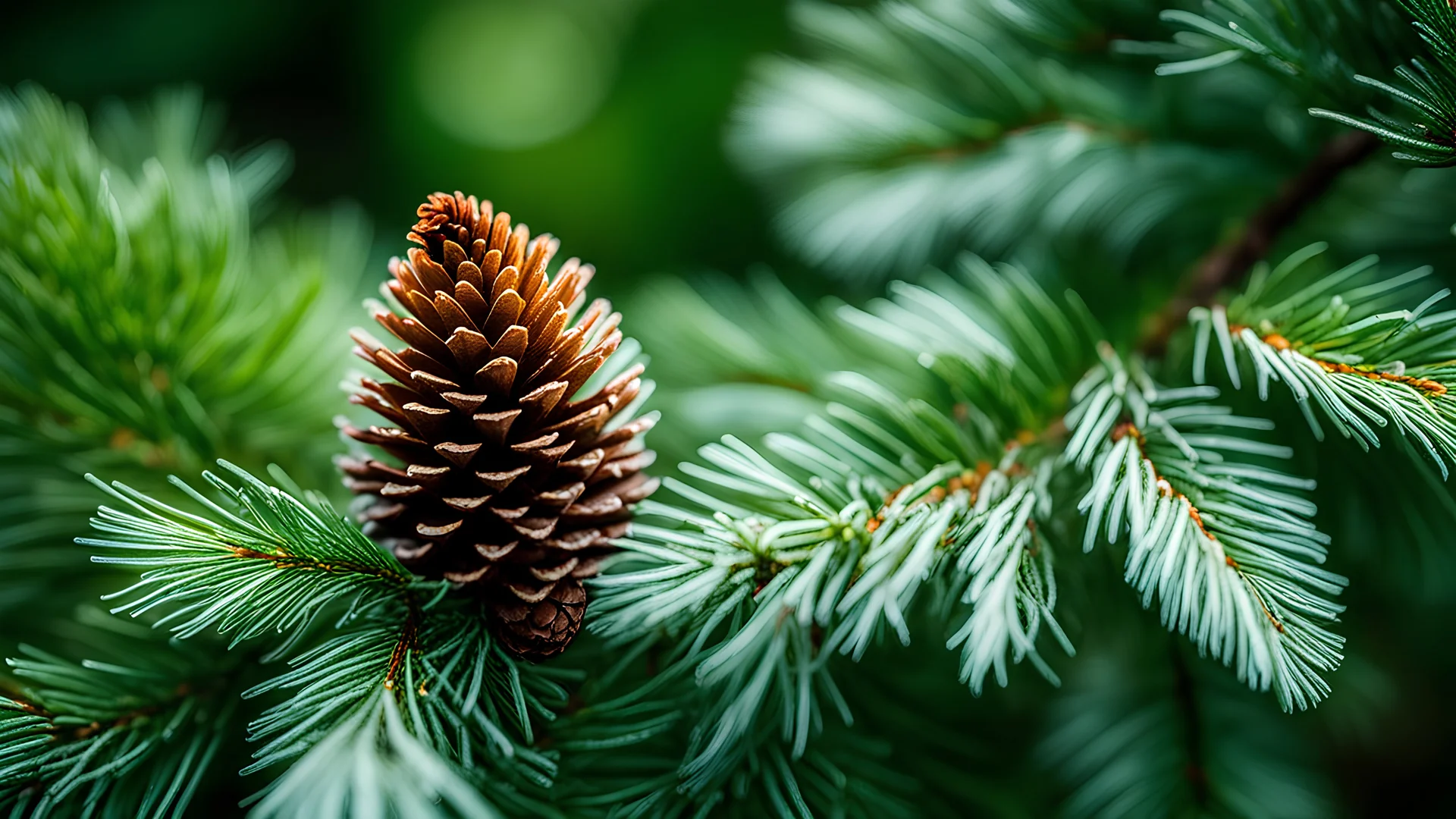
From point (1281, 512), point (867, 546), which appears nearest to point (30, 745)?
point (867, 546)

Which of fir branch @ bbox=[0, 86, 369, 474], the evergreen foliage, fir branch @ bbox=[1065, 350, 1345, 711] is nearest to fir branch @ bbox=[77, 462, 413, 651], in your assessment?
the evergreen foliage

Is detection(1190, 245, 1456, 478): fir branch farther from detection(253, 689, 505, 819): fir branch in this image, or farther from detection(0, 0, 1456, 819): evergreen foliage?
detection(253, 689, 505, 819): fir branch

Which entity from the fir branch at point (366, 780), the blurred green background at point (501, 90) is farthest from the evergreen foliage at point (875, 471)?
the blurred green background at point (501, 90)

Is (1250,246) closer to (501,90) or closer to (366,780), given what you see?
(366,780)

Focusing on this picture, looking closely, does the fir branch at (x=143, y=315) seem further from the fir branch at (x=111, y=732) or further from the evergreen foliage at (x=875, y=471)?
the fir branch at (x=111, y=732)

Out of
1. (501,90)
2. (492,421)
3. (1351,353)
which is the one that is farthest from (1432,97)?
(501,90)

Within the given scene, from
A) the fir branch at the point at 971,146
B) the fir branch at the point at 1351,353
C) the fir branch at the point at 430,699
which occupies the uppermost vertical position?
the fir branch at the point at 971,146

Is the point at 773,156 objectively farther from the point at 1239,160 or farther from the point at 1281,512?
the point at 1281,512
